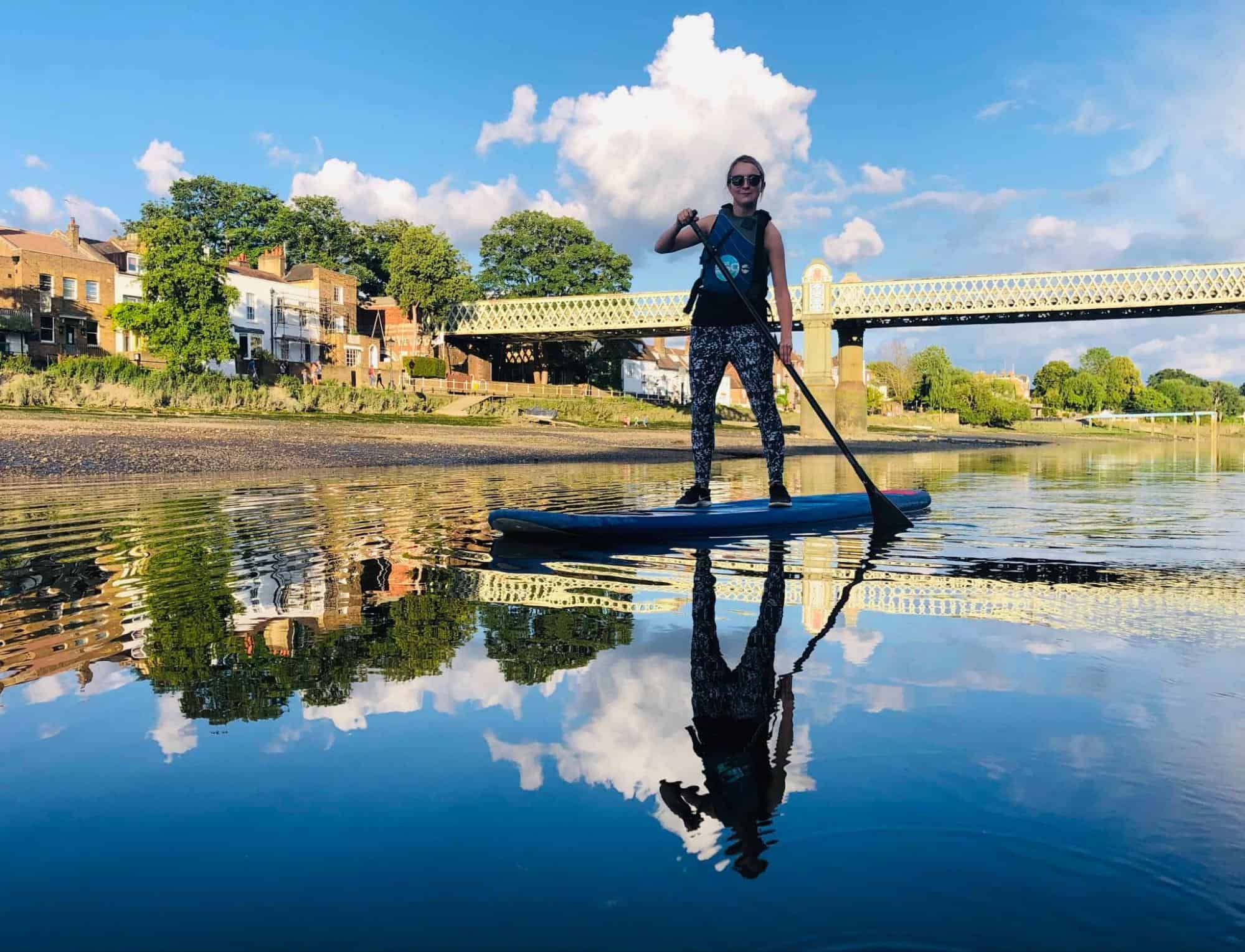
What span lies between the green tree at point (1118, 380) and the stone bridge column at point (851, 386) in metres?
84.8

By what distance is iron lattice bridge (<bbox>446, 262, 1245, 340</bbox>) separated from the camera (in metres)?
59.9

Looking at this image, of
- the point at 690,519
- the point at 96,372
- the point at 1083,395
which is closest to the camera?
the point at 690,519

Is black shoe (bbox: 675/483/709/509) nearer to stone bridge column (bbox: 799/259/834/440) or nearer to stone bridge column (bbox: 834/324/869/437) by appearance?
stone bridge column (bbox: 834/324/869/437)

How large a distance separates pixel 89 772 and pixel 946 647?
9.36ft

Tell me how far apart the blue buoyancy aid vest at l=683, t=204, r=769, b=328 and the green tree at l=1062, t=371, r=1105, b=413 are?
466 ft

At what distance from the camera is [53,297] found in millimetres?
55344

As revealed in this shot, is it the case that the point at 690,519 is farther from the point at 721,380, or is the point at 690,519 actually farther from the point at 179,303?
the point at 179,303

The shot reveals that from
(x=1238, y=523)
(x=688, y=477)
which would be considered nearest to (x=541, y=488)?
(x=688, y=477)

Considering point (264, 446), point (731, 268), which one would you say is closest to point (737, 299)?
point (731, 268)

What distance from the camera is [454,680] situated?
10.2 ft

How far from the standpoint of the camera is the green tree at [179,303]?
47812 mm

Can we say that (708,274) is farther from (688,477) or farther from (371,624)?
(688,477)

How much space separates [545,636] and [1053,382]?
5987 inches

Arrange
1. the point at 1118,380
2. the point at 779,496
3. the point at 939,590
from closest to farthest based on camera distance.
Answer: the point at 939,590 < the point at 779,496 < the point at 1118,380
